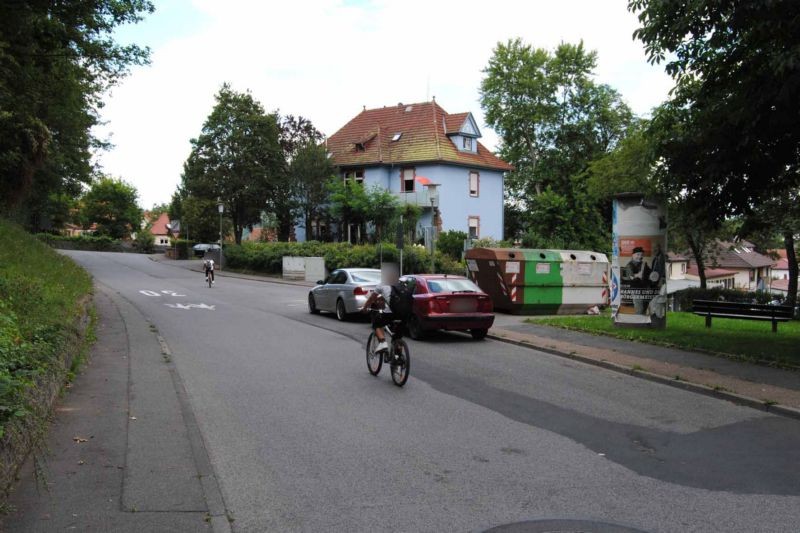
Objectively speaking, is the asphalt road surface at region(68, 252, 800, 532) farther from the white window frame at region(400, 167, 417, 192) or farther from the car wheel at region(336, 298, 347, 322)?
the white window frame at region(400, 167, 417, 192)

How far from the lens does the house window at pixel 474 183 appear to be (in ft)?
153

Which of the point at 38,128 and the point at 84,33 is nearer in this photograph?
the point at 84,33

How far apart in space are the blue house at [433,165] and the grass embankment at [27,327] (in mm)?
30907

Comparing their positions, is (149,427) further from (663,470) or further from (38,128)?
(38,128)

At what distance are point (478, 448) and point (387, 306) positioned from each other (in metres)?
3.73

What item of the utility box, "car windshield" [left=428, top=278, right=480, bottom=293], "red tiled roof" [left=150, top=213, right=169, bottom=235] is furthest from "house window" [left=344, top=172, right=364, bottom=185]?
"red tiled roof" [left=150, top=213, right=169, bottom=235]

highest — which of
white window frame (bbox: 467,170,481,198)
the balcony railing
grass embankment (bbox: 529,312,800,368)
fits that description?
white window frame (bbox: 467,170,481,198)

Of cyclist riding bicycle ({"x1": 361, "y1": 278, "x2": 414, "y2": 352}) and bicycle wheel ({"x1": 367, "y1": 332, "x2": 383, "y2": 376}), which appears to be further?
bicycle wheel ({"x1": 367, "y1": 332, "x2": 383, "y2": 376})

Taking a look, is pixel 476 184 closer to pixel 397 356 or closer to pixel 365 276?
pixel 365 276

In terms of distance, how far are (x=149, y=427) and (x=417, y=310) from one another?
7975 millimetres

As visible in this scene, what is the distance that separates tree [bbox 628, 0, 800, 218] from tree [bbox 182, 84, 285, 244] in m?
37.7

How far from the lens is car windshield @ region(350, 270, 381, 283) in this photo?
1848cm

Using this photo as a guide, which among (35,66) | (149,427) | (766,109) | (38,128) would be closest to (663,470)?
(149,427)

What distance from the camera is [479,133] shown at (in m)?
47.6
